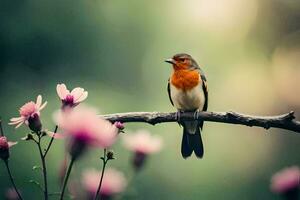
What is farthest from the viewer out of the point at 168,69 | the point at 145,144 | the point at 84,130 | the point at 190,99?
the point at 168,69

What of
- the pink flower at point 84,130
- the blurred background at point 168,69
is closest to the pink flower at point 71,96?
the pink flower at point 84,130

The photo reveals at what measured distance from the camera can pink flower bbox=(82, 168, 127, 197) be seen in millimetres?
487

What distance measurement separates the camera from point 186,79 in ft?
4.31

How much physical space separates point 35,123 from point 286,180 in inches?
9.3

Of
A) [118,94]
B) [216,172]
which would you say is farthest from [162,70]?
[216,172]

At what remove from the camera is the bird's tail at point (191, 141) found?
1.25m

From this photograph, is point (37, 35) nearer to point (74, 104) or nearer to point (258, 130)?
point (258, 130)

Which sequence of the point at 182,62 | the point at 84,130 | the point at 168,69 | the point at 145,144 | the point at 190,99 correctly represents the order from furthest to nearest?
the point at 168,69 < the point at 182,62 < the point at 190,99 < the point at 145,144 < the point at 84,130

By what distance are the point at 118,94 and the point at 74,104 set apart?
8.69 ft

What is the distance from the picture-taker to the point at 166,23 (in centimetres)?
454

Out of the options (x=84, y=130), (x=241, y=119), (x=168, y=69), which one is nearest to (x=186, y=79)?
(x=241, y=119)

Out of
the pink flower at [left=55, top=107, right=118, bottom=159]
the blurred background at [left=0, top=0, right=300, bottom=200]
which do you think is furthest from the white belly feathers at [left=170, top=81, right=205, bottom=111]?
the blurred background at [left=0, top=0, right=300, bottom=200]

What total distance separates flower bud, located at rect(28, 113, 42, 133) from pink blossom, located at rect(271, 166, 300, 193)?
22 cm

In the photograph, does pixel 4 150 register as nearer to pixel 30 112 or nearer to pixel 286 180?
pixel 30 112
